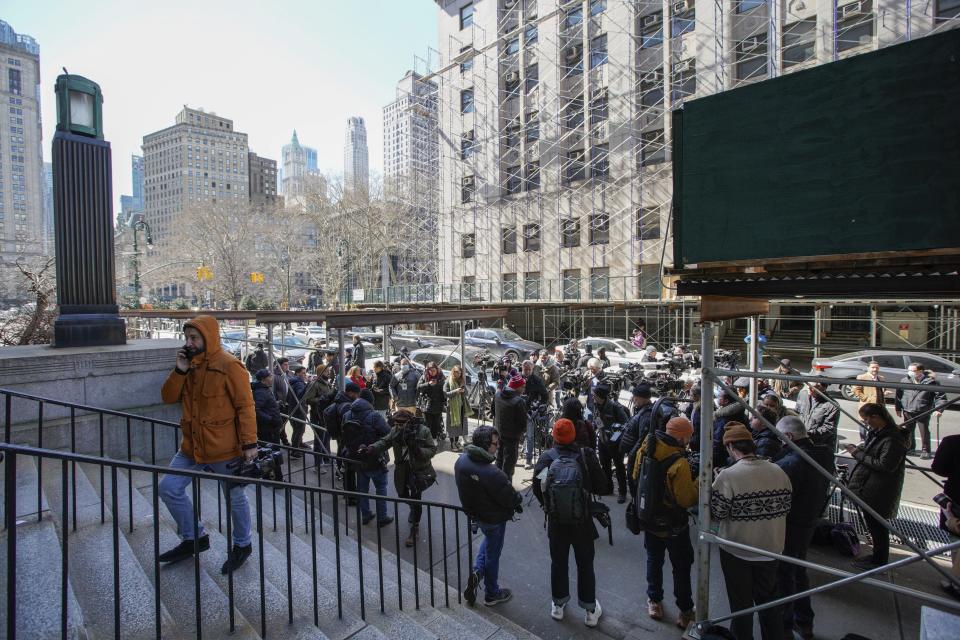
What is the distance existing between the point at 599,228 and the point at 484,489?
2602 centimetres

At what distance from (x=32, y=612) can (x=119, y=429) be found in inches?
145

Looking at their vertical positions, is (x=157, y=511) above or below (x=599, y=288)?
below

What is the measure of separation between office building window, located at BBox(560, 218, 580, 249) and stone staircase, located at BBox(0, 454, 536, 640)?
26.2 metres

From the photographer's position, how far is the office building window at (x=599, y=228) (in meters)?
28.4

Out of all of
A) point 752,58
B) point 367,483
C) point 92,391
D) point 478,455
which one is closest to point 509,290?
point 752,58

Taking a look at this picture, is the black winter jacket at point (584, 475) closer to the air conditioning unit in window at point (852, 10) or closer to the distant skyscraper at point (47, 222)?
the distant skyscraper at point (47, 222)

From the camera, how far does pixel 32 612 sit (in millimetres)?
2693

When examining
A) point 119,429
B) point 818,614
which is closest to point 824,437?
point 818,614

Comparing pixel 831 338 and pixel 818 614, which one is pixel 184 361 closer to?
pixel 818 614

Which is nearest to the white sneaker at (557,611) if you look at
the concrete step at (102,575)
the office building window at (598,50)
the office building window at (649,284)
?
the concrete step at (102,575)

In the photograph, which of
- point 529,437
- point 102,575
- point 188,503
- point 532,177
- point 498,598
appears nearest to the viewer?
point 102,575

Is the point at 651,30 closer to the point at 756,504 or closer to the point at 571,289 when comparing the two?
the point at 571,289

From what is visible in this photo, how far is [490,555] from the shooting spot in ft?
15.0

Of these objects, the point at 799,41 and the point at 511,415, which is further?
the point at 799,41
